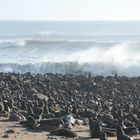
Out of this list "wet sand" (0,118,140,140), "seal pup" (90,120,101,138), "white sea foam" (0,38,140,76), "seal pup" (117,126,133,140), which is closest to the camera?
"seal pup" (117,126,133,140)

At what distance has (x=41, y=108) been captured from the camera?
21.1 metres

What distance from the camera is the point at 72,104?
2414cm

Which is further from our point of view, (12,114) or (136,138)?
(12,114)

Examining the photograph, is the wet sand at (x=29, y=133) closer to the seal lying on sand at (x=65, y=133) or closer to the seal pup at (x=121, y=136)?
the seal lying on sand at (x=65, y=133)

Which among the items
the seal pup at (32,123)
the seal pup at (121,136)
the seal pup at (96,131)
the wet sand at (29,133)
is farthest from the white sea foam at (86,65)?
the seal pup at (121,136)

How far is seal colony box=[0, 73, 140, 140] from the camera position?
17453 millimetres

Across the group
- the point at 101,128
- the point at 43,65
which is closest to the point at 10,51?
the point at 43,65

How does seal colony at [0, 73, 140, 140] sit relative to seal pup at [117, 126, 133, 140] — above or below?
above

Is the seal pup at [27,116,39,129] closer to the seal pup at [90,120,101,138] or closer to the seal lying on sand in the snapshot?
the seal lying on sand

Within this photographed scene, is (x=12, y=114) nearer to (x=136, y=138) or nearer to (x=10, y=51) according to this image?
(x=136, y=138)

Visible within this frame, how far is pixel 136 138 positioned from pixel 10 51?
5465 cm

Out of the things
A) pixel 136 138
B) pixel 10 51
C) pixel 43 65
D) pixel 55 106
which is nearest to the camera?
pixel 136 138

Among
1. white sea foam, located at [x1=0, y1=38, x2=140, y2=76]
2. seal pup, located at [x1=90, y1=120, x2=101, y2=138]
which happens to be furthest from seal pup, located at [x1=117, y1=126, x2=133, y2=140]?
white sea foam, located at [x1=0, y1=38, x2=140, y2=76]

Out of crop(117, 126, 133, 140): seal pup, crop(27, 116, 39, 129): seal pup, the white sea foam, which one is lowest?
crop(117, 126, 133, 140): seal pup
